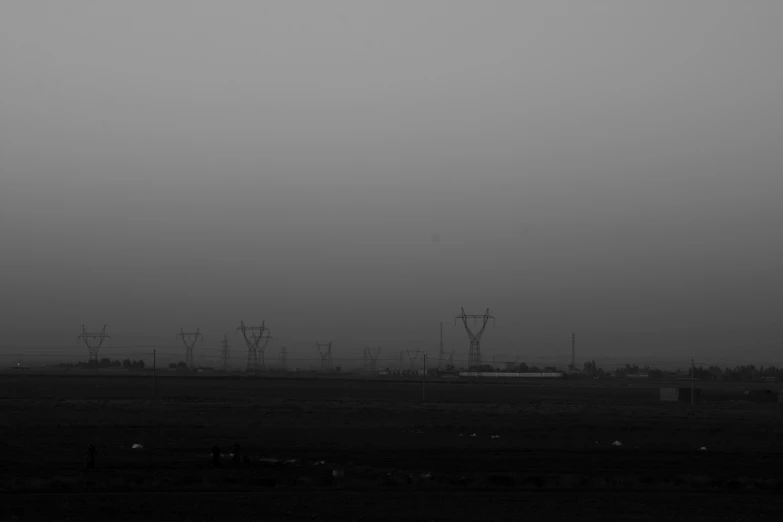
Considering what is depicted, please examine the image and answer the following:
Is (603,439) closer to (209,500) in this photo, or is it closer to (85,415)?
(209,500)

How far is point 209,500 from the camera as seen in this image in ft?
85.9

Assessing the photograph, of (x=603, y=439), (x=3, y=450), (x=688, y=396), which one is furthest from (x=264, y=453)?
(x=688, y=396)

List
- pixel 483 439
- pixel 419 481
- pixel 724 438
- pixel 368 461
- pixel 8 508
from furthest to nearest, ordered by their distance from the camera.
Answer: pixel 724 438
pixel 483 439
pixel 368 461
pixel 419 481
pixel 8 508

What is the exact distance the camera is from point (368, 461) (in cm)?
3788

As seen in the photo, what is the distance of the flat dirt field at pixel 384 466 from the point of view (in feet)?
82.4

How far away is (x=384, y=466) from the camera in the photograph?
3622cm

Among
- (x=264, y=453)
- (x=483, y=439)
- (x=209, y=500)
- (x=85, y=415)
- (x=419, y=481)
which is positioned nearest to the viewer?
(x=209, y=500)

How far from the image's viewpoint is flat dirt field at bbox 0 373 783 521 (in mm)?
25125

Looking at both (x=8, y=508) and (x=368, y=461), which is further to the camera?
(x=368, y=461)

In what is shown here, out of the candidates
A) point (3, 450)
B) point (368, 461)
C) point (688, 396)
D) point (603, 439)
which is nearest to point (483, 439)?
point (603, 439)

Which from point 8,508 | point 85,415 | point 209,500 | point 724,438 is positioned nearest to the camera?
point 8,508

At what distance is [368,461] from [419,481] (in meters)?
7.58

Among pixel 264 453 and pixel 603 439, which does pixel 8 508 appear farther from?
pixel 603 439

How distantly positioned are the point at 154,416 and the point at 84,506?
39328mm
